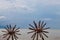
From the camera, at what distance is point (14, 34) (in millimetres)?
66062

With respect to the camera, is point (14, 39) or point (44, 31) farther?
point (14, 39)

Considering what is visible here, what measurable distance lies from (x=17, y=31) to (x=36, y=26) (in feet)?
20.4

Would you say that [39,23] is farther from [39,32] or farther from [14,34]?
[14,34]

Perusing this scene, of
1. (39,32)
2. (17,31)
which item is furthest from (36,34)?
(17,31)

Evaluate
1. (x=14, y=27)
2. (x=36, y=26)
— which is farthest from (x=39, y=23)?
(x=14, y=27)

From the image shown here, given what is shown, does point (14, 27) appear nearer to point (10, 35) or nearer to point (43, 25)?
point (10, 35)

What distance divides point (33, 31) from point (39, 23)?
2.73 metres

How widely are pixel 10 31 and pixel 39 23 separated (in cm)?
869

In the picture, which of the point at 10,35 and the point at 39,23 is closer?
the point at 39,23

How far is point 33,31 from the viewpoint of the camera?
62.8 meters

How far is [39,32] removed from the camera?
62875mm

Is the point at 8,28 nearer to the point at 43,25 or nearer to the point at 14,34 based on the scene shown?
the point at 14,34

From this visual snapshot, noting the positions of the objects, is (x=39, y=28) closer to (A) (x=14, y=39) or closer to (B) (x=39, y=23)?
(B) (x=39, y=23)

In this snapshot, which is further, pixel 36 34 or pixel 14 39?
pixel 14 39
